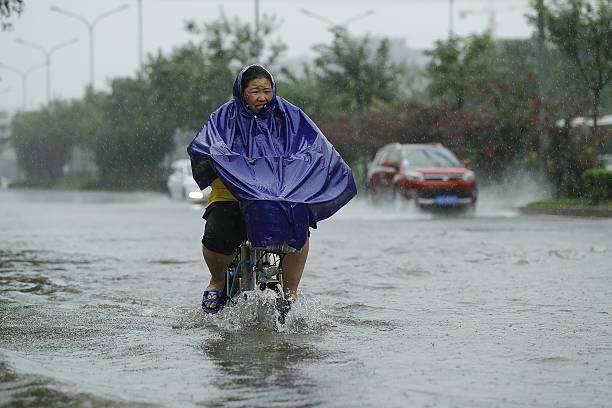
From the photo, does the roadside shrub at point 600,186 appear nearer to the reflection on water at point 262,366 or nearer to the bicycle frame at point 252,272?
the bicycle frame at point 252,272

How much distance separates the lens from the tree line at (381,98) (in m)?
29.9

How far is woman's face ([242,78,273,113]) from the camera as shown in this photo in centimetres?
729

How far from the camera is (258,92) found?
24.0 ft

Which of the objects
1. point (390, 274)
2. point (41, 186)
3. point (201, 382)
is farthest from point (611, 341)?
point (41, 186)

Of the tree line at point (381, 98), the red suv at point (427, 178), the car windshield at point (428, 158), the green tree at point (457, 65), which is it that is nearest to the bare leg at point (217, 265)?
the red suv at point (427, 178)

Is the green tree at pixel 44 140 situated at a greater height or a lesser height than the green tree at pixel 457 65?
lesser

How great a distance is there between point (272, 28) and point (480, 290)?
4648 cm

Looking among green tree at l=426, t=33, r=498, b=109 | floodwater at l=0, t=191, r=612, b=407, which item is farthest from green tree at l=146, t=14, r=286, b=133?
floodwater at l=0, t=191, r=612, b=407

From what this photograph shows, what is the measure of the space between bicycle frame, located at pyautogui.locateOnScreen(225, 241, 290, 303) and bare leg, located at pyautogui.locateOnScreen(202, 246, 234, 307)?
2.3 inches

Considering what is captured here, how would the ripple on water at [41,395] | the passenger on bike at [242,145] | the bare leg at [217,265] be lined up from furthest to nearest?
the bare leg at [217,265] → the passenger on bike at [242,145] → the ripple on water at [41,395]

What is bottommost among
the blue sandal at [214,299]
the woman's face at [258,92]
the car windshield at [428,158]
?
the blue sandal at [214,299]

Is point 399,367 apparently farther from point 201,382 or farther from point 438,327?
point 438,327

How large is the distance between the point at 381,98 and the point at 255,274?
40.6m

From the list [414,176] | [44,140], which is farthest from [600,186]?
[44,140]
